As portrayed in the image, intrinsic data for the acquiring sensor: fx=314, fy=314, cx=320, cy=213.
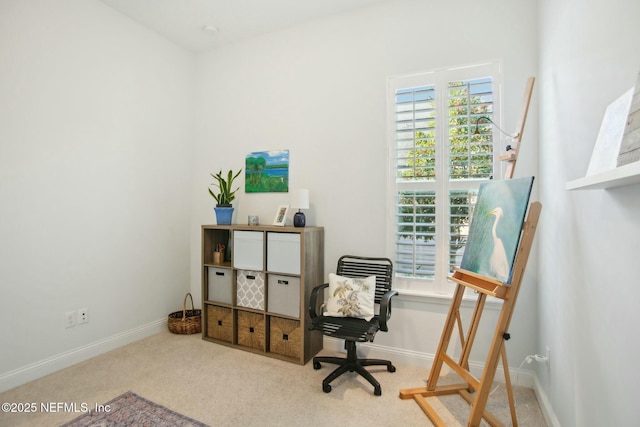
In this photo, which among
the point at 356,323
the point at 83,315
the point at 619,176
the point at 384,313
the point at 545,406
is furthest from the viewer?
the point at 83,315

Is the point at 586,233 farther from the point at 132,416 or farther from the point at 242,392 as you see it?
the point at 132,416

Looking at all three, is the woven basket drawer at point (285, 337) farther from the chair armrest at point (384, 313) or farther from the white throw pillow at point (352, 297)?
the chair armrest at point (384, 313)

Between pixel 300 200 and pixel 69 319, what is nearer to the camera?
pixel 69 319

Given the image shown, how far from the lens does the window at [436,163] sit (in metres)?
2.48

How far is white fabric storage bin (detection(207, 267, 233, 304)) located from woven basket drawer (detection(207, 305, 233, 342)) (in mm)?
96

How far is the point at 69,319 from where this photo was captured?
8.79 feet

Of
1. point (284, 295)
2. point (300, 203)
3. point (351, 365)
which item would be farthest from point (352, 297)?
point (300, 203)

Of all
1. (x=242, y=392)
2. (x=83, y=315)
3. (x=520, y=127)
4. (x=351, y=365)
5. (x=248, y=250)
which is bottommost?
(x=242, y=392)

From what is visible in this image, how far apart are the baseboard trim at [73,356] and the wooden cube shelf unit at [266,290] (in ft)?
2.07

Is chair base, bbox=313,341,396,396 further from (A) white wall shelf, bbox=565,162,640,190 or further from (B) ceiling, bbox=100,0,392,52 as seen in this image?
(B) ceiling, bbox=100,0,392,52

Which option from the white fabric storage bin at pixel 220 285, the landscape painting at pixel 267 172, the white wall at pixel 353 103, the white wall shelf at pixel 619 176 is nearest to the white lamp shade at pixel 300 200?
the white wall at pixel 353 103

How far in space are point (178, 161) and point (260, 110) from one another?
1.18 m

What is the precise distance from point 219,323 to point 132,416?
3.90ft

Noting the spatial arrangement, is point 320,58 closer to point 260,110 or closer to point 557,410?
point 260,110
